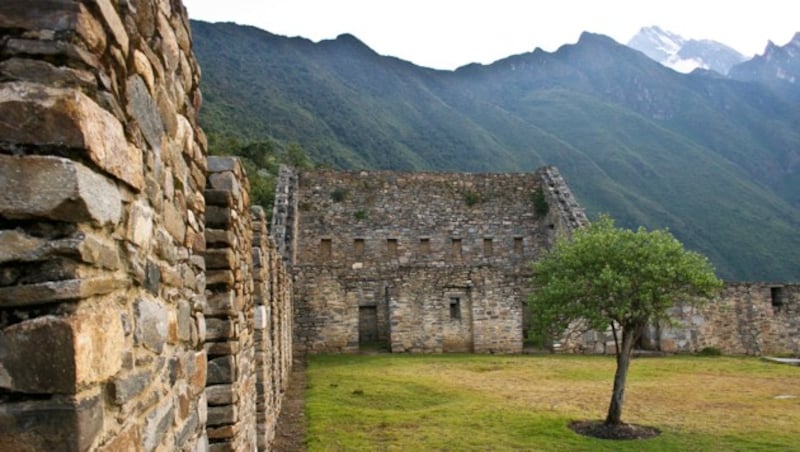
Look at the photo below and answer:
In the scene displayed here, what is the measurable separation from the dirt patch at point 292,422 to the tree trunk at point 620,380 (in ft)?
16.9

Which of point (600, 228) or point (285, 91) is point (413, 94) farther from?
point (600, 228)

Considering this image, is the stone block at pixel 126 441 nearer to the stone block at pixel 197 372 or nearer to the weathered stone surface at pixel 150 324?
the weathered stone surface at pixel 150 324

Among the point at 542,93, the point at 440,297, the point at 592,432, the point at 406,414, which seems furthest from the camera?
the point at 542,93

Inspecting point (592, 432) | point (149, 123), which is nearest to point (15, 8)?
point (149, 123)

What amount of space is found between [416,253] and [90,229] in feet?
99.0

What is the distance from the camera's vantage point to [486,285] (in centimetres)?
2530

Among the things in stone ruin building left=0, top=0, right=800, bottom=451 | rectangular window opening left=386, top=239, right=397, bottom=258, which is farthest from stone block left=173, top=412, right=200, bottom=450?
rectangular window opening left=386, top=239, right=397, bottom=258

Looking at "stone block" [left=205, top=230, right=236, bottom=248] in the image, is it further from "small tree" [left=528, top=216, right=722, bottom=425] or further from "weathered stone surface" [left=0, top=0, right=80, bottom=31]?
"small tree" [left=528, top=216, right=722, bottom=425]

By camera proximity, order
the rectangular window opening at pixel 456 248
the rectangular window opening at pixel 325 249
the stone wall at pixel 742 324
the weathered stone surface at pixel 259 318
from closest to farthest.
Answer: the weathered stone surface at pixel 259 318, the stone wall at pixel 742 324, the rectangular window opening at pixel 325 249, the rectangular window opening at pixel 456 248

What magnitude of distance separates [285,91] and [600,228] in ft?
229

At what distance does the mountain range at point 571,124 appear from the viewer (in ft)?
205

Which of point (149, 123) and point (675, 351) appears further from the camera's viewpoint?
point (675, 351)

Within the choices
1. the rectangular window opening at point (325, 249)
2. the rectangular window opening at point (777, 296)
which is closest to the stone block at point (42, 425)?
the rectangular window opening at point (777, 296)

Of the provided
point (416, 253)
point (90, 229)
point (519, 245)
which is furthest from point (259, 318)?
point (519, 245)
